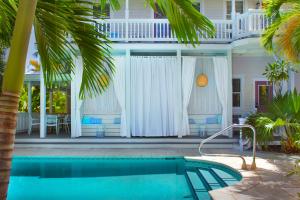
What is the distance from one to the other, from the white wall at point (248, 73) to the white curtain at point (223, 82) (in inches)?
77.9

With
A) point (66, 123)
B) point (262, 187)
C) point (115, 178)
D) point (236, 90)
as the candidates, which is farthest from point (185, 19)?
point (66, 123)

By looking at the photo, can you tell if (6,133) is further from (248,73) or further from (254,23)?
(248,73)

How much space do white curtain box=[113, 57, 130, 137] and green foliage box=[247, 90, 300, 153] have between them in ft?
16.0

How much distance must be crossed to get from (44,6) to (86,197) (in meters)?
4.99

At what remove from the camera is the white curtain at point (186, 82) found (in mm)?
13734

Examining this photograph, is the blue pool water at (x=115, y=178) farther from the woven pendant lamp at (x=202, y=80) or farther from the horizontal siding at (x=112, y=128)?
the woven pendant lamp at (x=202, y=80)

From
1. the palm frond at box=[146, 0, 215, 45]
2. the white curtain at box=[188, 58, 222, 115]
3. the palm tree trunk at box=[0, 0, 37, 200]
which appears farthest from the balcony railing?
the palm tree trunk at box=[0, 0, 37, 200]

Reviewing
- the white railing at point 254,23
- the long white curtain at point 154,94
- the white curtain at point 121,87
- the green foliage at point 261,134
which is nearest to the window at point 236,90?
the white railing at point 254,23

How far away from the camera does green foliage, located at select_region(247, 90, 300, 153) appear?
35.9 feet

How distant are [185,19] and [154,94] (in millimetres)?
10414

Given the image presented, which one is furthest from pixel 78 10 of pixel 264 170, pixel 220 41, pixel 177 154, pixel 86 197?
pixel 220 41

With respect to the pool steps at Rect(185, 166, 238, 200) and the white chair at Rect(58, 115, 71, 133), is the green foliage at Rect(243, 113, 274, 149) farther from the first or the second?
the white chair at Rect(58, 115, 71, 133)

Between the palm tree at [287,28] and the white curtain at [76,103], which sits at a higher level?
the palm tree at [287,28]

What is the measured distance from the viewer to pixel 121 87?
45.0 ft
